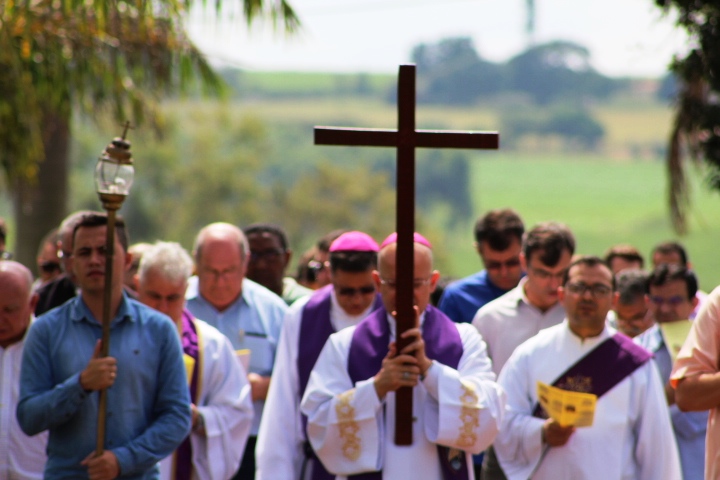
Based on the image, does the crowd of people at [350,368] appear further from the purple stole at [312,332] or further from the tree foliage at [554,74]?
the tree foliage at [554,74]

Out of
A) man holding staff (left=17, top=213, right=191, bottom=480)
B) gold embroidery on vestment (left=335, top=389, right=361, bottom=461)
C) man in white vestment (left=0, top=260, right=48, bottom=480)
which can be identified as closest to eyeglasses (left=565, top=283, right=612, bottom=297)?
gold embroidery on vestment (left=335, top=389, right=361, bottom=461)

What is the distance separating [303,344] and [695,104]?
4392mm

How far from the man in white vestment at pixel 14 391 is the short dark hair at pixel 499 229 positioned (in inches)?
106

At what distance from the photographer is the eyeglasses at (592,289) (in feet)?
20.8

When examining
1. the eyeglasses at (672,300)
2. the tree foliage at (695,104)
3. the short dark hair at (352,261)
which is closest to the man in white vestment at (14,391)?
the short dark hair at (352,261)

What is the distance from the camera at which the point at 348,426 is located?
5.30 meters

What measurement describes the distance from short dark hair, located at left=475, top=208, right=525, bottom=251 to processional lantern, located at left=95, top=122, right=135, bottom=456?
2.66 m

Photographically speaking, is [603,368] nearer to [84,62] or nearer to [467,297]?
[467,297]

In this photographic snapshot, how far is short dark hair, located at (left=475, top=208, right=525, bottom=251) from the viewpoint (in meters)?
7.54

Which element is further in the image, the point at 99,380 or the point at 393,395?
the point at 393,395

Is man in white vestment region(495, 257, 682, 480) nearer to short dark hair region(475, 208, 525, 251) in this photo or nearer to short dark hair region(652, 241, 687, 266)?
short dark hair region(475, 208, 525, 251)

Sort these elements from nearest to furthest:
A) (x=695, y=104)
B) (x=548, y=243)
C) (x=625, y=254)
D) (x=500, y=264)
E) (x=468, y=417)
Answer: (x=468, y=417)
(x=548, y=243)
(x=500, y=264)
(x=695, y=104)
(x=625, y=254)

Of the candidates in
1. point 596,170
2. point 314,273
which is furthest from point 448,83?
point 314,273

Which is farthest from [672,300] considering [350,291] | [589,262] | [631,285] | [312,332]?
[312,332]
